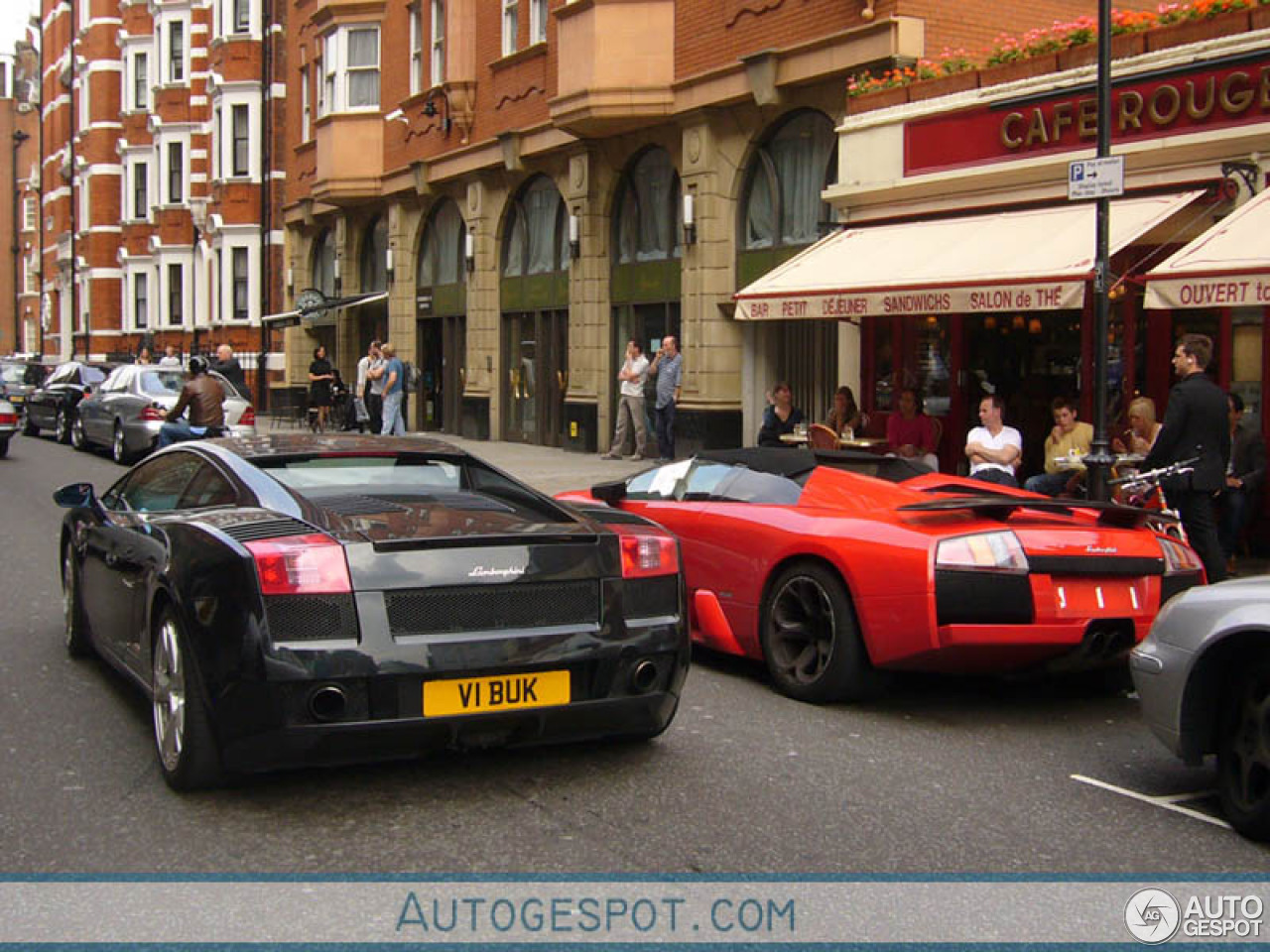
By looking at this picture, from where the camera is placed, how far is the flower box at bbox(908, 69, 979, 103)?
14.9 m

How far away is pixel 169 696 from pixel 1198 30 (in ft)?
35.0

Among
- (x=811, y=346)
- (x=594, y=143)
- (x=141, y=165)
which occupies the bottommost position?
(x=811, y=346)

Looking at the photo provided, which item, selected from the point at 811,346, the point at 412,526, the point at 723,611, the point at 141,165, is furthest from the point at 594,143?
the point at 141,165

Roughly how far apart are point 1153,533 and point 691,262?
535 inches

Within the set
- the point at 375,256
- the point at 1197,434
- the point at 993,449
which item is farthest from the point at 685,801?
the point at 375,256

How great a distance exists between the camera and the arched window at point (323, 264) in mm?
37500

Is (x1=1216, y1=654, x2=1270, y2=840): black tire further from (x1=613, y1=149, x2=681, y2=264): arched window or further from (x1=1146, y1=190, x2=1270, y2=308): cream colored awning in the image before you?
(x1=613, y1=149, x2=681, y2=264): arched window

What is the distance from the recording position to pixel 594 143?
23250mm

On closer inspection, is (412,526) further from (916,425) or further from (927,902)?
(916,425)

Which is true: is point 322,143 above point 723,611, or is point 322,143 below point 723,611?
above

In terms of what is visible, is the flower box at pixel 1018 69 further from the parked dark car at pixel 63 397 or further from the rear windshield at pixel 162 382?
the parked dark car at pixel 63 397

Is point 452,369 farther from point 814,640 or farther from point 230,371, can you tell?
point 814,640

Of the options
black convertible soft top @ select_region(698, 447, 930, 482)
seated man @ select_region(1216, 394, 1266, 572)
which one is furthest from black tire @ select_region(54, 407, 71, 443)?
black convertible soft top @ select_region(698, 447, 930, 482)

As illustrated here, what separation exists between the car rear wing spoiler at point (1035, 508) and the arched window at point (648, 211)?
14622mm
